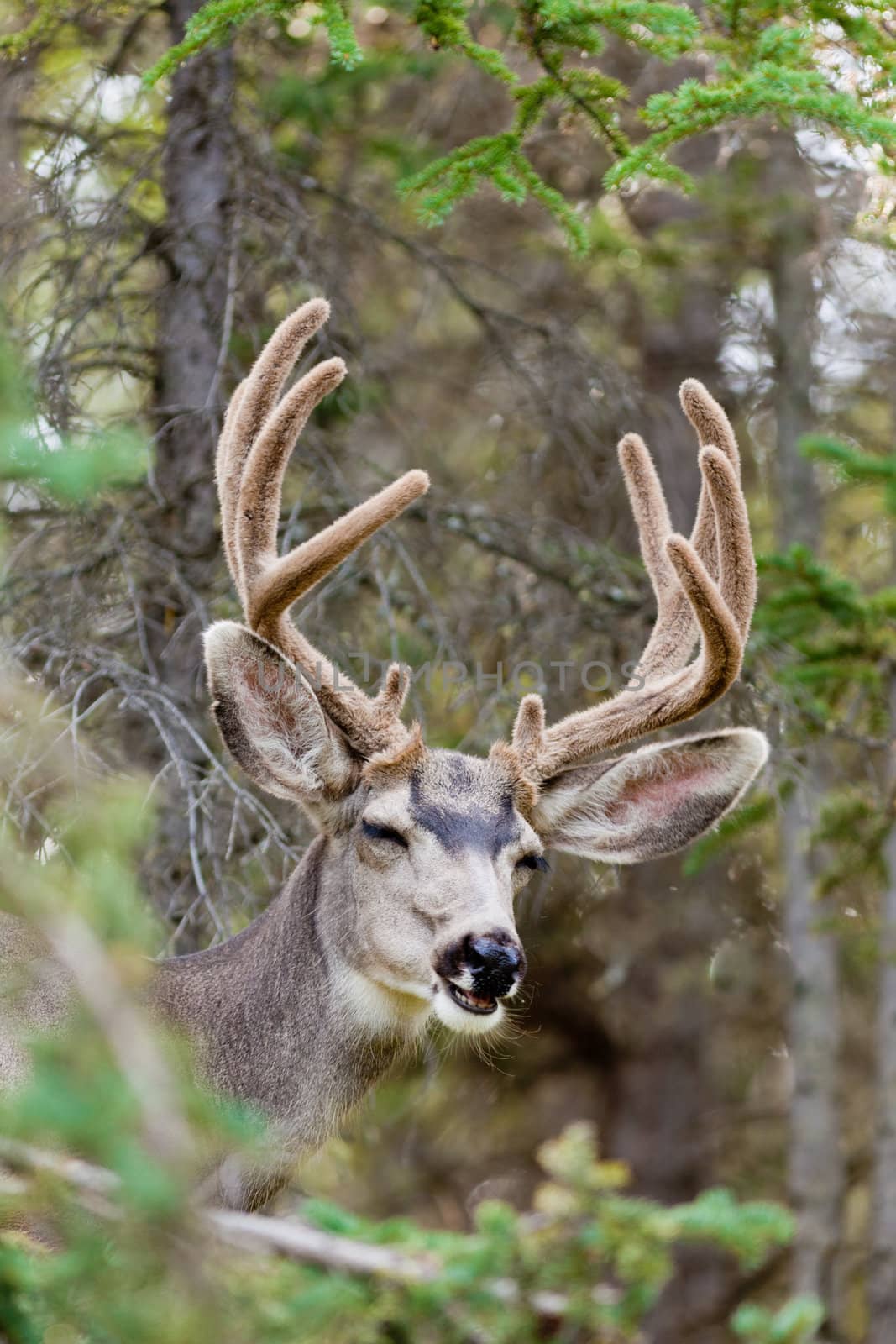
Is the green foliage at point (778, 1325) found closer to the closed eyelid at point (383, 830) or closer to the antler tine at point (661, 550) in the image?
the closed eyelid at point (383, 830)

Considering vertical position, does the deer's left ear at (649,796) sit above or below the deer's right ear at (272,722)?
below

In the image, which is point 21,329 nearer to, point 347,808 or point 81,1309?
point 347,808

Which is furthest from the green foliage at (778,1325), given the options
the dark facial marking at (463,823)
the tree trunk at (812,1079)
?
the tree trunk at (812,1079)

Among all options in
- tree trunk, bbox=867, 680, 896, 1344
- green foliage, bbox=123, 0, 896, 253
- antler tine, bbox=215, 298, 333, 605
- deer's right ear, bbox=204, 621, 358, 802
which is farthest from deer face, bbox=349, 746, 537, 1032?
tree trunk, bbox=867, 680, 896, 1344

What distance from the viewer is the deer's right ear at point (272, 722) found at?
15.1ft

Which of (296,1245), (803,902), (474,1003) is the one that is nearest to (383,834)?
(474,1003)

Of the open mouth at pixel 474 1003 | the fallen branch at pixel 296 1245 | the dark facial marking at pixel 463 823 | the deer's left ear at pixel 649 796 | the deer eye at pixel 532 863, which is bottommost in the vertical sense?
the deer's left ear at pixel 649 796

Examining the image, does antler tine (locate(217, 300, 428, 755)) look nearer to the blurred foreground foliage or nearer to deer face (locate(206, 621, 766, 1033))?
deer face (locate(206, 621, 766, 1033))

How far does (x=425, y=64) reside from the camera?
8102 mm

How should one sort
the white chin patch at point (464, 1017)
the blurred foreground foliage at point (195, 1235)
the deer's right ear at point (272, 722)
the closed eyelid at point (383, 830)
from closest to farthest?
1. the blurred foreground foliage at point (195, 1235)
2. the white chin patch at point (464, 1017)
3. the deer's right ear at point (272, 722)
4. the closed eyelid at point (383, 830)

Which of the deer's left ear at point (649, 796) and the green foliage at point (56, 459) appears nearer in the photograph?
the green foliage at point (56, 459)

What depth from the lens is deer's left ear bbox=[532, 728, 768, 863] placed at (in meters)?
5.31

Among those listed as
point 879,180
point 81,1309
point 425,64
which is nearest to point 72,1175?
point 81,1309

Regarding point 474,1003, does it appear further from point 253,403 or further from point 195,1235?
point 195,1235
